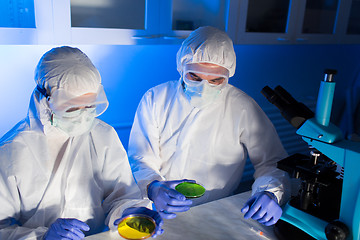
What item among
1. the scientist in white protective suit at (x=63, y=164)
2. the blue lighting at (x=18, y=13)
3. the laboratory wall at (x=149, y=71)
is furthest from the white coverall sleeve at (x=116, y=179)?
the laboratory wall at (x=149, y=71)

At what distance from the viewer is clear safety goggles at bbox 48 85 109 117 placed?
1.17 metres

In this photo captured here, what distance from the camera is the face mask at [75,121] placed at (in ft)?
4.00

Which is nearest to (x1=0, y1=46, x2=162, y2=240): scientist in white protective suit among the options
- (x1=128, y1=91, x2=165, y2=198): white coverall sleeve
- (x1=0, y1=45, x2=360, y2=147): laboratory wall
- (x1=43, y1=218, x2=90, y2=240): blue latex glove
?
(x1=43, y1=218, x2=90, y2=240): blue latex glove

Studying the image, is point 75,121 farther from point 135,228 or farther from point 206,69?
point 206,69

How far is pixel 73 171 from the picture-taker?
4.33 feet

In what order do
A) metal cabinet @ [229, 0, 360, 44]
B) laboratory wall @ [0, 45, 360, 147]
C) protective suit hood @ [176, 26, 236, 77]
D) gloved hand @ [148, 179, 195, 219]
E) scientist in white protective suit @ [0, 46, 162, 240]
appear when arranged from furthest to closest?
metal cabinet @ [229, 0, 360, 44] < laboratory wall @ [0, 45, 360, 147] < protective suit hood @ [176, 26, 236, 77] < gloved hand @ [148, 179, 195, 219] < scientist in white protective suit @ [0, 46, 162, 240]

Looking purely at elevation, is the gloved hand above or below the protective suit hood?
A: below

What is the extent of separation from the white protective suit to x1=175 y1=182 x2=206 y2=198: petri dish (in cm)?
28

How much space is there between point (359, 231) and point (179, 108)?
3.39 ft

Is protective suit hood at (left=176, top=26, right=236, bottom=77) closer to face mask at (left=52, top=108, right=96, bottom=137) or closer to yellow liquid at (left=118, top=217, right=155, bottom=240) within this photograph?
face mask at (left=52, top=108, right=96, bottom=137)

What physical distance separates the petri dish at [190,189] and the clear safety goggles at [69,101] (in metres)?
0.49

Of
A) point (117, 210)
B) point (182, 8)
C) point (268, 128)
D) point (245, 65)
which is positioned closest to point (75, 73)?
point (117, 210)

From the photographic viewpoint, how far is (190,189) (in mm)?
1386

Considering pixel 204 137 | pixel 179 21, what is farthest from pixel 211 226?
pixel 179 21
